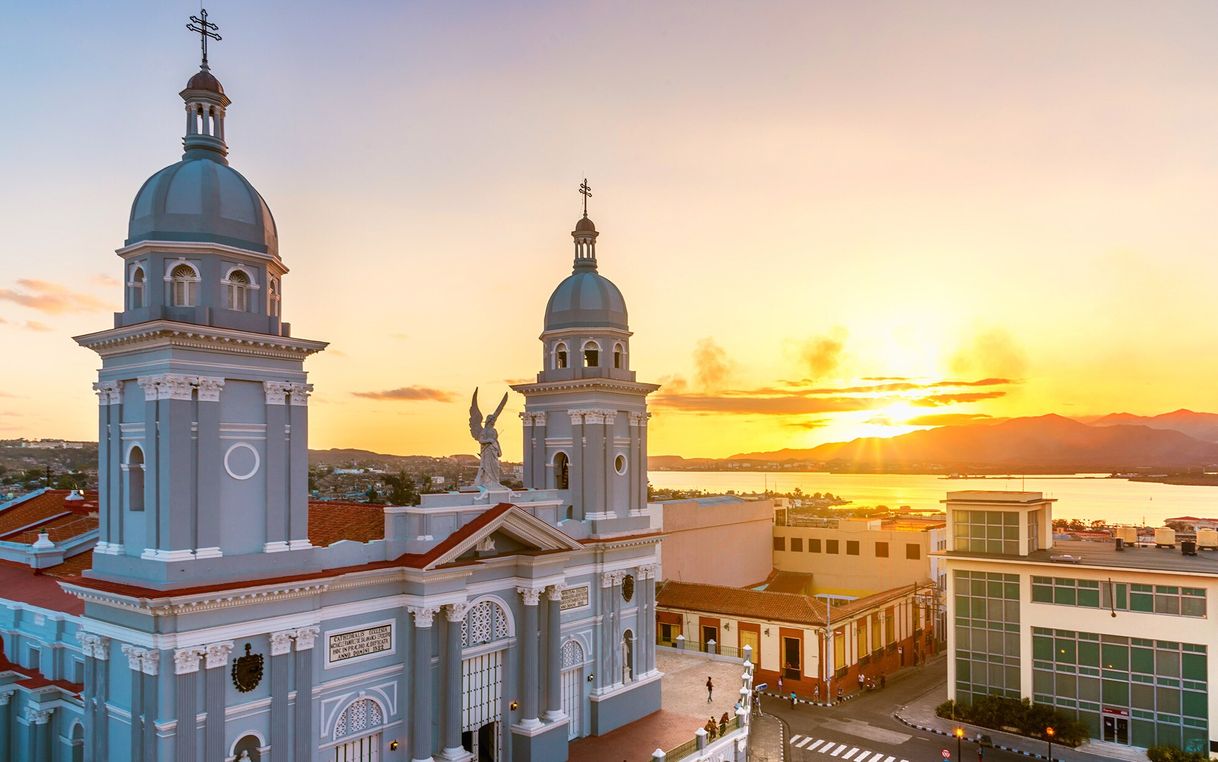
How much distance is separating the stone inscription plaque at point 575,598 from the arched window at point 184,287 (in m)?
17.1

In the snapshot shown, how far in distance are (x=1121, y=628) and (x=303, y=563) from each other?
35.9 metres

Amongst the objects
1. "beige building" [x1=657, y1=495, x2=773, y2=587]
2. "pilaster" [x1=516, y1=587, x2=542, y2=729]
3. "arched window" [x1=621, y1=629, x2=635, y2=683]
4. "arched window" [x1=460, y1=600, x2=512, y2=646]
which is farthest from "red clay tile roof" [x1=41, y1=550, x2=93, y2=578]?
"beige building" [x1=657, y1=495, x2=773, y2=587]

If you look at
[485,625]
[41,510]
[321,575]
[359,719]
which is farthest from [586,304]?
[41,510]

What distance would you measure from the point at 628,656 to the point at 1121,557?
25800 millimetres

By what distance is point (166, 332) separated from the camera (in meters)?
19.8

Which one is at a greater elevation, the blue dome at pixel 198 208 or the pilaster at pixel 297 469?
the blue dome at pixel 198 208

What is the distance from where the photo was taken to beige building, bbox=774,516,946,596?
60.2m

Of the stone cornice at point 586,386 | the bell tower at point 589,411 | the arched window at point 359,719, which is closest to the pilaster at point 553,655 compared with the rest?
the bell tower at point 589,411

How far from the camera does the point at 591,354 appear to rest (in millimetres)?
34562

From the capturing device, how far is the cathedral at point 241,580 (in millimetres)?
19906

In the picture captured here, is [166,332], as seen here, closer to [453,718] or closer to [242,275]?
[242,275]

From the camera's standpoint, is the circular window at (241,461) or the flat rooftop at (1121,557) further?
the flat rooftop at (1121,557)

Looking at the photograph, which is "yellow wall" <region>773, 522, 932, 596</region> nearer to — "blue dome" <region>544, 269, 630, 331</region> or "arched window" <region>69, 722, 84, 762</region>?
"blue dome" <region>544, 269, 630, 331</region>

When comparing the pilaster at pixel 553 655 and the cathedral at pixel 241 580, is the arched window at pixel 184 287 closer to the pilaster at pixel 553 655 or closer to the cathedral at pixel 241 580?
the cathedral at pixel 241 580
